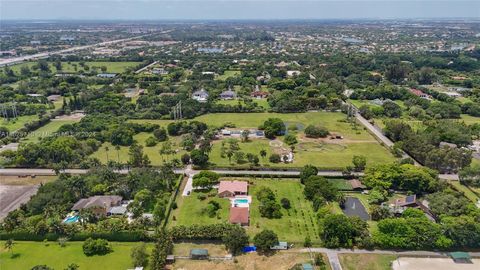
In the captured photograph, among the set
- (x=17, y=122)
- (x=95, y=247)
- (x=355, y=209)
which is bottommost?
(x=355, y=209)

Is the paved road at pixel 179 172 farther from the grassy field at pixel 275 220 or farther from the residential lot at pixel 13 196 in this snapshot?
the residential lot at pixel 13 196

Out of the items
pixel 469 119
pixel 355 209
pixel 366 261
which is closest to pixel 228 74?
pixel 469 119

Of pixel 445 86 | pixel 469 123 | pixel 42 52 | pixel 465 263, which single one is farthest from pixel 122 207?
pixel 42 52

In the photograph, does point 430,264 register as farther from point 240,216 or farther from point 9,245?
point 9,245

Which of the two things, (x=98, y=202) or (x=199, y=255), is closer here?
(x=199, y=255)

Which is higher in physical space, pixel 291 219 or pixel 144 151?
pixel 144 151

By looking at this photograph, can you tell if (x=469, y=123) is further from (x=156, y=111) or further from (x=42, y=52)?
(x=42, y=52)

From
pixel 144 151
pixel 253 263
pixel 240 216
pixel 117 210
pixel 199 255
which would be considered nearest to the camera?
pixel 253 263
